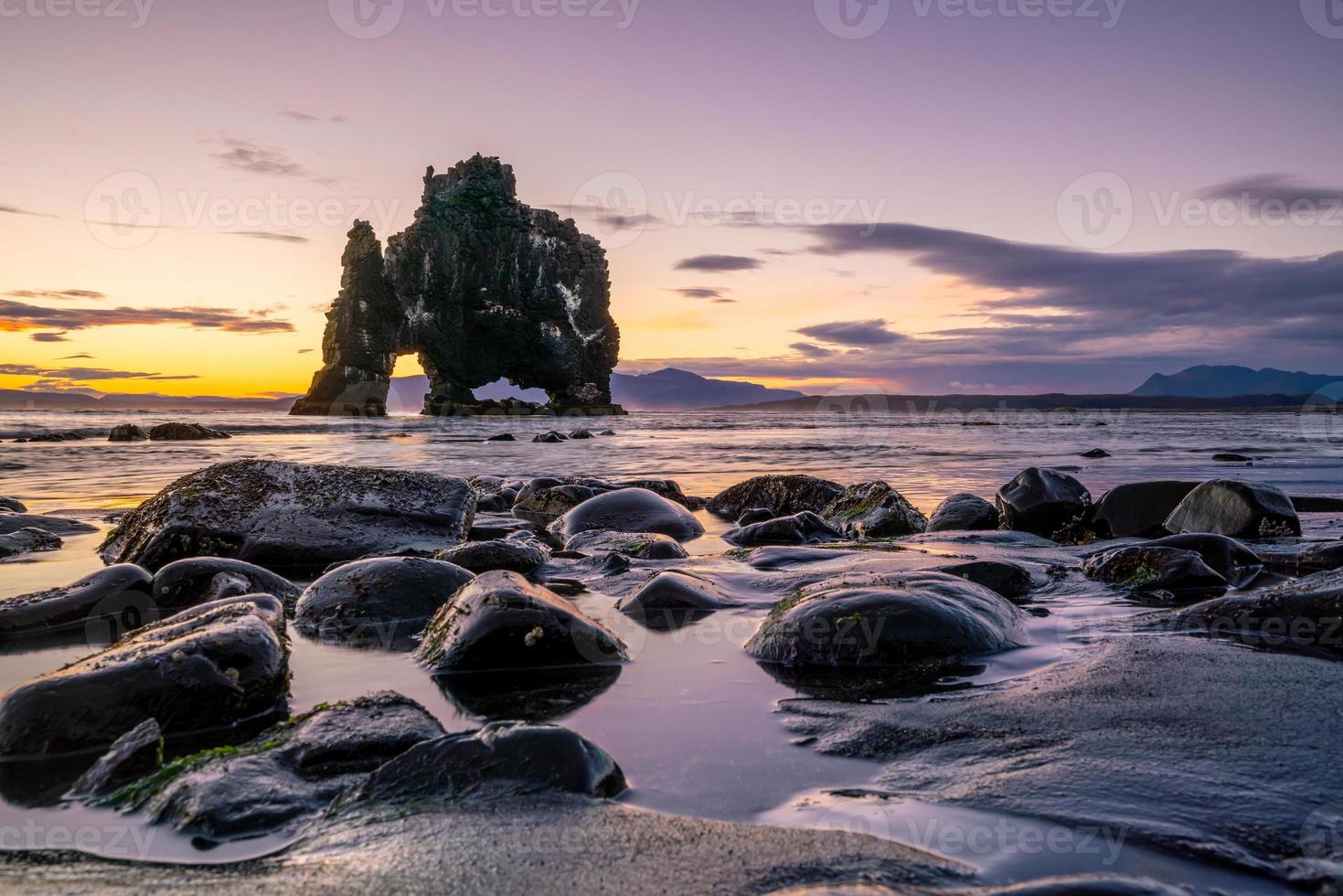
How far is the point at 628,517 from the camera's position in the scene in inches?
282

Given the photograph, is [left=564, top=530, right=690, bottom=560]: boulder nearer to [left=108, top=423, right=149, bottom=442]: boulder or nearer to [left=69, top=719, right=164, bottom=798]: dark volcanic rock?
[left=69, top=719, right=164, bottom=798]: dark volcanic rock

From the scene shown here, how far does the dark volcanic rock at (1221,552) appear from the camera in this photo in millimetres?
4574

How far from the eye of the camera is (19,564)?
5191mm

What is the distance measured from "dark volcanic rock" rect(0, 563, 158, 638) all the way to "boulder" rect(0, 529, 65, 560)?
2.26 meters

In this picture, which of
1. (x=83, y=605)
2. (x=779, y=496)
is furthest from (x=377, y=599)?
Result: (x=779, y=496)

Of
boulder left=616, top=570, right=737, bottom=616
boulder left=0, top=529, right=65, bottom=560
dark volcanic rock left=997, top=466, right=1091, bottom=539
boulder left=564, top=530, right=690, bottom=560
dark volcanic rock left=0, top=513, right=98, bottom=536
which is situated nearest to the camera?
boulder left=616, top=570, right=737, bottom=616

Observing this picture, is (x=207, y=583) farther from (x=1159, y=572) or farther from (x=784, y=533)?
(x=1159, y=572)

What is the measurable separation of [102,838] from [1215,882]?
2.09m

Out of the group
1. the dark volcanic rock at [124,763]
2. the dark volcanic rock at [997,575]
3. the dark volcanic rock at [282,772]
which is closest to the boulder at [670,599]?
the dark volcanic rock at [997,575]

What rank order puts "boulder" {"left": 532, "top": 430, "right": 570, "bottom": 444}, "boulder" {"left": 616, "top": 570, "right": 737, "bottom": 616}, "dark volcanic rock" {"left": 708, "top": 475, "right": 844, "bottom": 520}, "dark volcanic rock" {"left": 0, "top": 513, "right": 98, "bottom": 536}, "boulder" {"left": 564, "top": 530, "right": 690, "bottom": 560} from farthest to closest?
1. "boulder" {"left": 532, "top": 430, "right": 570, "bottom": 444}
2. "dark volcanic rock" {"left": 708, "top": 475, "right": 844, "bottom": 520}
3. "dark volcanic rock" {"left": 0, "top": 513, "right": 98, "bottom": 536}
4. "boulder" {"left": 564, "top": 530, "right": 690, "bottom": 560}
5. "boulder" {"left": 616, "top": 570, "right": 737, "bottom": 616}

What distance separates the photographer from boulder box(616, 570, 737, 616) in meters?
3.98

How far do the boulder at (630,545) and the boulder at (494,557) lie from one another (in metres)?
0.84

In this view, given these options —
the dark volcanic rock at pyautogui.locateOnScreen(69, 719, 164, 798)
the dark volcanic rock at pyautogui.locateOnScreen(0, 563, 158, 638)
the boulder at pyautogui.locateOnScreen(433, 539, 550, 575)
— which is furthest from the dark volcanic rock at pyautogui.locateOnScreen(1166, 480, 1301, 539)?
the dark volcanic rock at pyautogui.locateOnScreen(0, 563, 158, 638)

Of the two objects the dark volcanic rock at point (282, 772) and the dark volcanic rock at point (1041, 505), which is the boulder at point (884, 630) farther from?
the dark volcanic rock at point (1041, 505)
